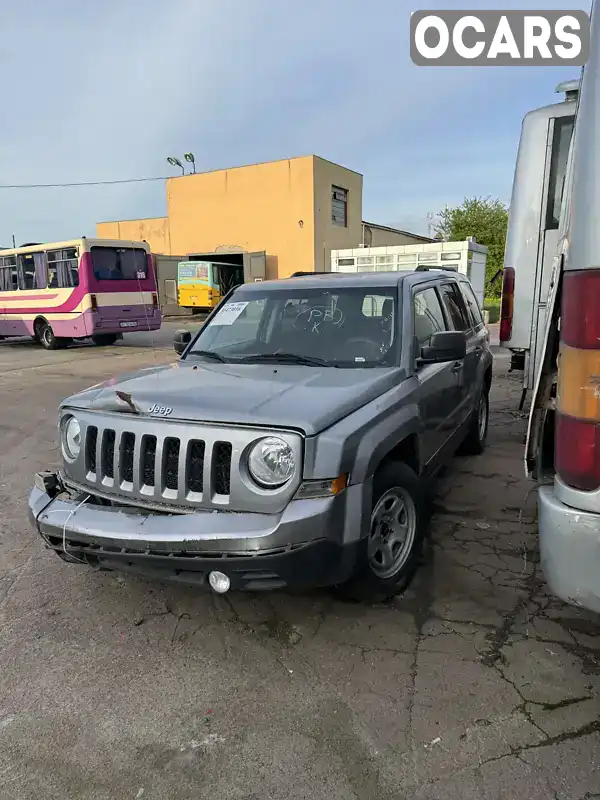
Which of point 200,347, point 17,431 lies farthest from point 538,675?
point 17,431

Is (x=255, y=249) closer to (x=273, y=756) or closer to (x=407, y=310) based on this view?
(x=407, y=310)

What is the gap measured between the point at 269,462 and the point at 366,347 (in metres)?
1.36

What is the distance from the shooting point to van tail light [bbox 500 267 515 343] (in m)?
6.21

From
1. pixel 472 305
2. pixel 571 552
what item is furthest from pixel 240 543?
pixel 472 305

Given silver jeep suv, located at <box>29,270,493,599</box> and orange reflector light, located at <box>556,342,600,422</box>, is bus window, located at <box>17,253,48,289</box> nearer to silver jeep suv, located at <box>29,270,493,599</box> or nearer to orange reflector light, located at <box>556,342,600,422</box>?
silver jeep suv, located at <box>29,270,493,599</box>

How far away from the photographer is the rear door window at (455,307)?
16.0 ft

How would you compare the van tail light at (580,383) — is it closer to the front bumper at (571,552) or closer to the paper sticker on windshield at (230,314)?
the front bumper at (571,552)

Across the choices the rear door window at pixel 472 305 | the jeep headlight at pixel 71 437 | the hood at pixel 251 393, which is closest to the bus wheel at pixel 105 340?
the rear door window at pixel 472 305

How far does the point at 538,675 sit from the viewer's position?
2.59 m

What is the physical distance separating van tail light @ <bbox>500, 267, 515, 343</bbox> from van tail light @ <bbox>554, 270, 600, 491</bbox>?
4460mm

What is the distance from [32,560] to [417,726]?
2.70m

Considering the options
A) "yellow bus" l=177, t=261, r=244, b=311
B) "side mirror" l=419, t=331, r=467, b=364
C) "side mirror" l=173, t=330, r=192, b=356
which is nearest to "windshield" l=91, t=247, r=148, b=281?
"yellow bus" l=177, t=261, r=244, b=311

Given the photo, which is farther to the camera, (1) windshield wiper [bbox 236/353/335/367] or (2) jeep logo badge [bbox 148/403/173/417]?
(1) windshield wiper [bbox 236/353/335/367]

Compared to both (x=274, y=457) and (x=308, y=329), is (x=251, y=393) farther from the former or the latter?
(x=308, y=329)
